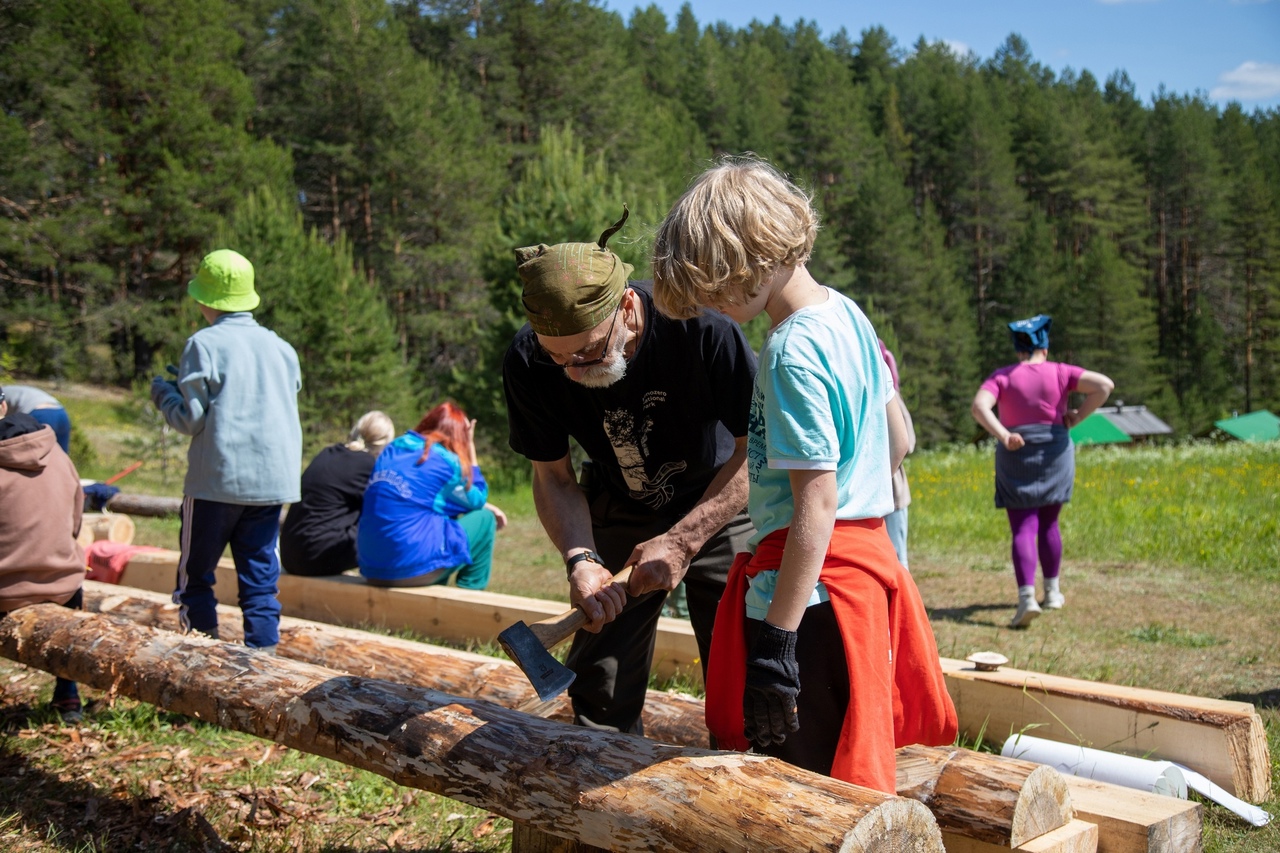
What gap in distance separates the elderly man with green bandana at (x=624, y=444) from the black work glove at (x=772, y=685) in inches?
27.8

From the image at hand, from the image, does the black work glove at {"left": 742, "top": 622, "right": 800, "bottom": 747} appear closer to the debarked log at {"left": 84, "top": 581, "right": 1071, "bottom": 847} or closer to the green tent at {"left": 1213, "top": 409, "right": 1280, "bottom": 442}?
the debarked log at {"left": 84, "top": 581, "right": 1071, "bottom": 847}

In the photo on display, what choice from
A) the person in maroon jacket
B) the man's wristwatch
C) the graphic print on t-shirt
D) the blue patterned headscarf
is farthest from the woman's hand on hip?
the person in maroon jacket

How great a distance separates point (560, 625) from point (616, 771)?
0.47 metres

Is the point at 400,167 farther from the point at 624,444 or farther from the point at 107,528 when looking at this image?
the point at 624,444

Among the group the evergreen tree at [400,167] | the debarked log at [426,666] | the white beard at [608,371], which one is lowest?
the debarked log at [426,666]

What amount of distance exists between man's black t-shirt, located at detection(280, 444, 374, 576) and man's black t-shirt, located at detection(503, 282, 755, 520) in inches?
139

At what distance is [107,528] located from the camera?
808 cm

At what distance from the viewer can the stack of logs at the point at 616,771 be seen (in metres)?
2.11

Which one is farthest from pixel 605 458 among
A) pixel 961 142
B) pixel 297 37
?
pixel 961 142

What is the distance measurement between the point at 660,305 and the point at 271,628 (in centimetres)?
333

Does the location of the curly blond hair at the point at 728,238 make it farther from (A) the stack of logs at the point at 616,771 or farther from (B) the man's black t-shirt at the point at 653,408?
(A) the stack of logs at the point at 616,771

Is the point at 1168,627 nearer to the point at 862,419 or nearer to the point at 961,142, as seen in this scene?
the point at 862,419

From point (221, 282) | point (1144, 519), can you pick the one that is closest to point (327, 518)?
point (221, 282)

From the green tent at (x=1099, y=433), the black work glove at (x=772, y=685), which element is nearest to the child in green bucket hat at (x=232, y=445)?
the black work glove at (x=772, y=685)
